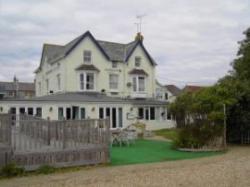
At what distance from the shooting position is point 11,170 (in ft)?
34.8

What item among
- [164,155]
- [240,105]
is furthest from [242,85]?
[164,155]

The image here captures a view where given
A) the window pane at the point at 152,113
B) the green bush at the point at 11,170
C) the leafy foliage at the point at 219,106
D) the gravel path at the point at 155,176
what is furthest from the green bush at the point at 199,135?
the window pane at the point at 152,113

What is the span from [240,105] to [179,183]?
1068 cm

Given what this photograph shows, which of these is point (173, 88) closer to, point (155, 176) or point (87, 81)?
point (87, 81)

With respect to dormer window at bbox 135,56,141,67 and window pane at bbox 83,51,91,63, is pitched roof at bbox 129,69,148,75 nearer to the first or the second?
dormer window at bbox 135,56,141,67

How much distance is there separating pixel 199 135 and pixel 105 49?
22.7m

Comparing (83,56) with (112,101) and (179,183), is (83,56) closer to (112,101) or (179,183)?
(112,101)

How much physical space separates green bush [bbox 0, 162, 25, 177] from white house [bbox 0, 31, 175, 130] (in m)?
16.4

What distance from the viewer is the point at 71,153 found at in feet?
39.5

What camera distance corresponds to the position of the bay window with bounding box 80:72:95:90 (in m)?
34.3

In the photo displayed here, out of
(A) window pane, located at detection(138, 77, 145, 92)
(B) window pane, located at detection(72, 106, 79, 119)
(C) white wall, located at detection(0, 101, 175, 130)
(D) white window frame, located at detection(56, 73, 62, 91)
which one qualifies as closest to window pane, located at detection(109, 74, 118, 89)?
(A) window pane, located at detection(138, 77, 145, 92)

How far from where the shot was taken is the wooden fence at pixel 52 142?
1082 cm

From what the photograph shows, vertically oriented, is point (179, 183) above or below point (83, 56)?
below

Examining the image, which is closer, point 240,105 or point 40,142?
point 40,142
